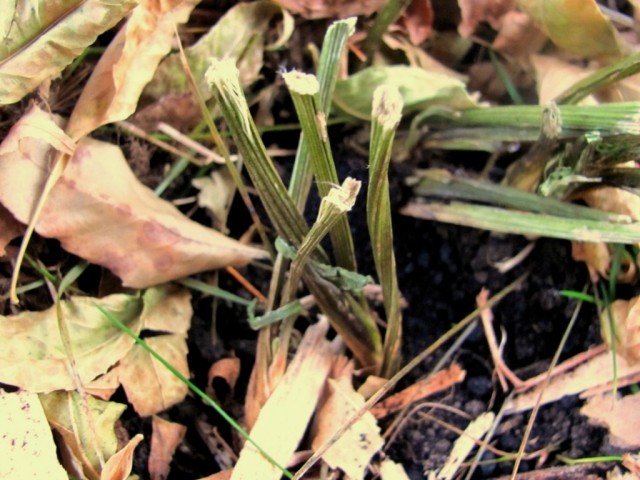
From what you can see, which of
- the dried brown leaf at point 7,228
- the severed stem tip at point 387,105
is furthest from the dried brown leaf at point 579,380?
the dried brown leaf at point 7,228

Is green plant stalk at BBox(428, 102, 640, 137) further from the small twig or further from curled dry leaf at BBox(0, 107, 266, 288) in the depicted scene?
curled dry leaf at BBox(0, 107, 266, 288)

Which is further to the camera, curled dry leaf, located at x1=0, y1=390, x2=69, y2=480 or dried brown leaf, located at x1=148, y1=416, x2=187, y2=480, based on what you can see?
dried brown leaf, located at x1=148, y1=416, x2=187, y2=480

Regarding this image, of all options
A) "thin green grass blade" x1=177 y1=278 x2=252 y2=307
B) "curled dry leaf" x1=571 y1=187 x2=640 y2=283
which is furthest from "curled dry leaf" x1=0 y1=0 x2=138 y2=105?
"curled dry leaf" x1=571 y1=187 x2=640 y2=283

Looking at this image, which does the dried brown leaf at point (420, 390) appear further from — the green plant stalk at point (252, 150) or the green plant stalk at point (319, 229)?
the green plant stalk at point (252, 150)

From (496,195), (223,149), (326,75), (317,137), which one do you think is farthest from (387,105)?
(496,195)

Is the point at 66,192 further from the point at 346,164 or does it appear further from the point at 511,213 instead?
the point at 511,213

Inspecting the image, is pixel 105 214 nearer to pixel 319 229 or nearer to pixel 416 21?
pixel 319 229
